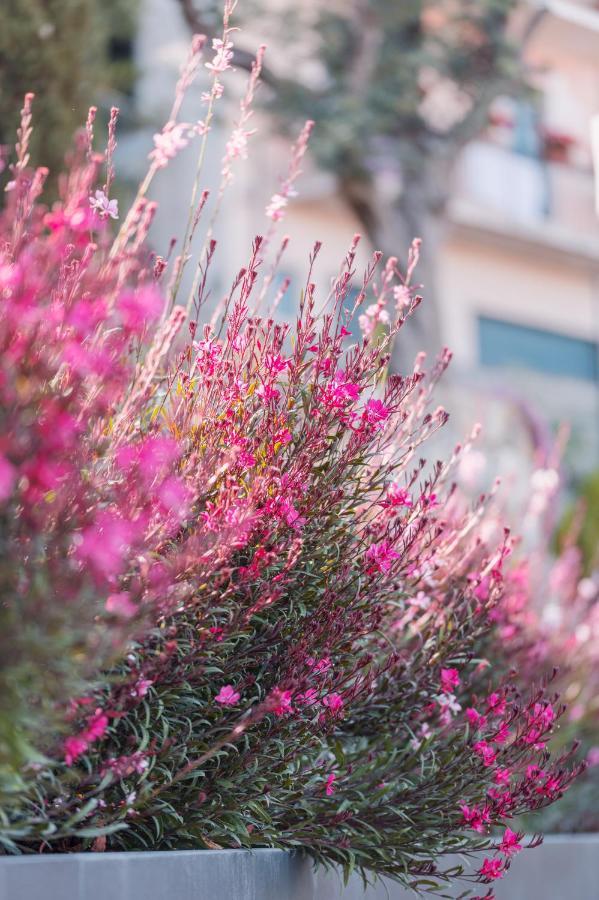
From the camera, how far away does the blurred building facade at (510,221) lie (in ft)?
49.6

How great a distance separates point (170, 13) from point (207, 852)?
599 inches

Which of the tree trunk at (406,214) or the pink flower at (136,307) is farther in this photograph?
the tree trunk at (406,214)

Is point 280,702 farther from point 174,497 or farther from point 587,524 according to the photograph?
point 587,524

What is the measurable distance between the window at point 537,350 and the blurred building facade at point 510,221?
0.07 feet

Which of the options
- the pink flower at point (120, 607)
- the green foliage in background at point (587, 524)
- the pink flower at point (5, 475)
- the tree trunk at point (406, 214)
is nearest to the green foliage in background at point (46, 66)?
the tree trunk at point (406, 214)

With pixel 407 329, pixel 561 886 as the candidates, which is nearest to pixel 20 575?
pixel 561 886

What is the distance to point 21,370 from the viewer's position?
193 centimetres

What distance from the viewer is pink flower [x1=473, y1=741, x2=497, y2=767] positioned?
9.93 ft

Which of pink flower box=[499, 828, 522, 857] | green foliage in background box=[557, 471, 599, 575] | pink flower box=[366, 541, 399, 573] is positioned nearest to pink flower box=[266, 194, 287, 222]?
pink flower box=[366, 541, 399, 573]

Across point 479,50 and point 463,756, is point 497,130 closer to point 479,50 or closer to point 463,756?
point 479,50

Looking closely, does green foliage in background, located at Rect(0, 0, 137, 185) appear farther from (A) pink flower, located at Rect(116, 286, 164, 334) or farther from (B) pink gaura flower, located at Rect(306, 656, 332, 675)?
(A) pink flower, located at Rect(116, 286, 164, 334)

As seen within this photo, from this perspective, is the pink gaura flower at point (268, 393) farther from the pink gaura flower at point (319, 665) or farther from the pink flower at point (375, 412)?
the pink gaura flower at point (319, 665)

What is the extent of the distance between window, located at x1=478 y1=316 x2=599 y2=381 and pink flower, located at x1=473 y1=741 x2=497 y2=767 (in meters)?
14.7

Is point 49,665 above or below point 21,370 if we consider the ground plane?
below
